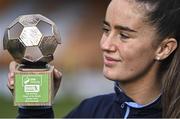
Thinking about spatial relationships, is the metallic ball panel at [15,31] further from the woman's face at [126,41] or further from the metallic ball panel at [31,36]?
the woman's face at [126,41]

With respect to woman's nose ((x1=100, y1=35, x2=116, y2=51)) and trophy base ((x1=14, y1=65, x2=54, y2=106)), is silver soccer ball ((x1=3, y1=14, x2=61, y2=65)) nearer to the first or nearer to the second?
trophy base ((x1=14, y1=65, x2=54, y2=106))

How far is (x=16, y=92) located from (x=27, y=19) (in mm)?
398

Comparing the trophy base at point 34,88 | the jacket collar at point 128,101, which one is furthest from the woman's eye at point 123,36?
the trophy base at point 34,88

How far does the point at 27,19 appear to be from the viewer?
3.22 meters

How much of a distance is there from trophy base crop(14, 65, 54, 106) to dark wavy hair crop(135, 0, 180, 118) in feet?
1.68

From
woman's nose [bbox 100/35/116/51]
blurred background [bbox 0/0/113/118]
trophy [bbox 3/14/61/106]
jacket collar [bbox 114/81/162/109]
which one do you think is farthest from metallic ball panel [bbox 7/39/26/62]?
blurred background [bbox 0/0/113/118]

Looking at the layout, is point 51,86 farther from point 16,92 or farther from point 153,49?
point 153,49

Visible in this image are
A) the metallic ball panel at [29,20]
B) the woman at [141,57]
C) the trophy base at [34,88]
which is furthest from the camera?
the metallic ball panel at [29,20]

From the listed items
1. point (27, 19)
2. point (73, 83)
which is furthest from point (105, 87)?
point (27, 19)

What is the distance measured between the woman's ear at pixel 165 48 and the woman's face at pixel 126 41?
0.04 metres

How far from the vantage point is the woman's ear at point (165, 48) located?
3.13m

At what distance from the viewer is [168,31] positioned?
10.3 ft

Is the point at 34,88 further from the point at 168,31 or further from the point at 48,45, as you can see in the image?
the point at 168,31

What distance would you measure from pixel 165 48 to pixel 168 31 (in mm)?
77
